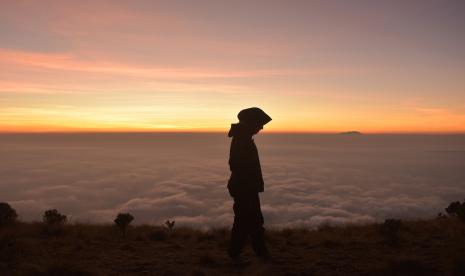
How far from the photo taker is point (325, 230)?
473 inches

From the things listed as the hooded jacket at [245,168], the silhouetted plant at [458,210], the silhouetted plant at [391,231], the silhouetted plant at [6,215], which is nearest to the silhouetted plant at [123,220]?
the silhouetted plant at [6,215]

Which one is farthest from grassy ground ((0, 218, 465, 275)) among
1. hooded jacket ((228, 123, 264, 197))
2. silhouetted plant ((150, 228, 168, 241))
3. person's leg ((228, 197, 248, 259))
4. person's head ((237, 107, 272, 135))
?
person's head ((237, 107, 272, 135))

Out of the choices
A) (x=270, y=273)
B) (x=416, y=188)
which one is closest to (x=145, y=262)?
(x=270, y=273)

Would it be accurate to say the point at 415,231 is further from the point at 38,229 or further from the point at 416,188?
the point at 416,188

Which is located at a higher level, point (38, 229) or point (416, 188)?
point (38, 229)

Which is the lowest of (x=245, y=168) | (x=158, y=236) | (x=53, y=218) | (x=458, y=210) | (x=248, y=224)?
(x=158, y=236)

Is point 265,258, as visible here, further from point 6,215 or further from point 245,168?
point 6,215

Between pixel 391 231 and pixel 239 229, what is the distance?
4572 mm

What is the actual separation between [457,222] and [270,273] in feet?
27.3

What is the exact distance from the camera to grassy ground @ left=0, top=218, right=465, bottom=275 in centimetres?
687

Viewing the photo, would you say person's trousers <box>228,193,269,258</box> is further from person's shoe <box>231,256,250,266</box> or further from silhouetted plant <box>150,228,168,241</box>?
silhouetted plant <box>150,228,168,241</box>

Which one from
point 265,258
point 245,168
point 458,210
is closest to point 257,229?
point 265,258

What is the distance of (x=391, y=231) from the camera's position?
394 inches

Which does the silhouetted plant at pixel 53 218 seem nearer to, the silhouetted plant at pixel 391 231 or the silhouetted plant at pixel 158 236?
the silhouetted plant at pixel 158 236
